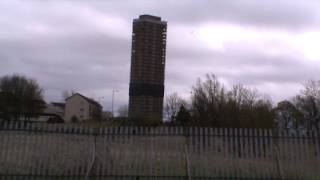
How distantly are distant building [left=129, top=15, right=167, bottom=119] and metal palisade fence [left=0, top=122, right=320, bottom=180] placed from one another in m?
90.9

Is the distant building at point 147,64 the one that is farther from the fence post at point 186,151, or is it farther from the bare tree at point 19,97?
the fence post at point 186,151

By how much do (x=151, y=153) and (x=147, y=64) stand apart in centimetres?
9591

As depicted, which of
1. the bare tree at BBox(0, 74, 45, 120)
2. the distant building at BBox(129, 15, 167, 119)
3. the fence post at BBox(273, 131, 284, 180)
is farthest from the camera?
the distant building at BBox(129, 15, 167, 119)

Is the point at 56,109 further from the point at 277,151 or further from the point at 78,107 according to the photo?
the point at 277,151

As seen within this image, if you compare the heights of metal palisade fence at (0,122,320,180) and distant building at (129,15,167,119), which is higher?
distant building at (129,15,167,119)

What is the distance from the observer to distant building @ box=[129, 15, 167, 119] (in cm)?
10662

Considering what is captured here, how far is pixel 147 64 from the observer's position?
360ft

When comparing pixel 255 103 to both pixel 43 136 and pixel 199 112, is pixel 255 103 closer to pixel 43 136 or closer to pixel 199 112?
pixel 199 112

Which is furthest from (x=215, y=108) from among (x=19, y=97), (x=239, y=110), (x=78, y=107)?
(x=78, y=107)

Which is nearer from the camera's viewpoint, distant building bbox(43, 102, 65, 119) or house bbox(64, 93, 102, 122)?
distant building bbox(43, 102, 65, 119)

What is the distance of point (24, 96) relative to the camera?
290 feet

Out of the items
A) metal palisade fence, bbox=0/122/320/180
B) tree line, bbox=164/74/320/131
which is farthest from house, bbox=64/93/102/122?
metal palisade fence, bbox=0/122/320/180

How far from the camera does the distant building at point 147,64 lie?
10662 centimetres

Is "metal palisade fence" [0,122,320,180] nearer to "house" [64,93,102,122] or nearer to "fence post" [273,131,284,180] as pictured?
"fence post" [273,131,284,180]
